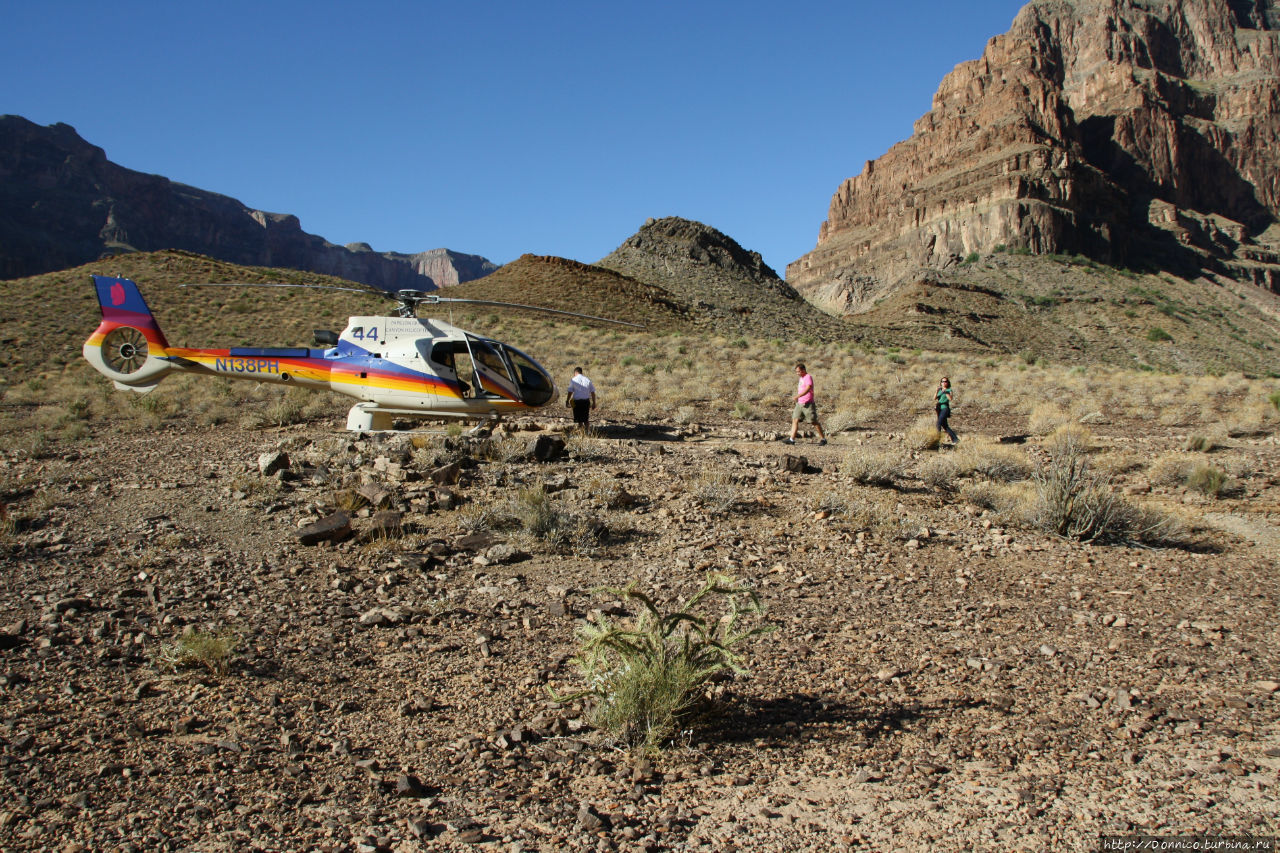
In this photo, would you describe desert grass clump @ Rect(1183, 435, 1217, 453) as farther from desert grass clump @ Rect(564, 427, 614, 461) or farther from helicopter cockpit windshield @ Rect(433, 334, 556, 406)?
helicopter cockpit windshield @ Rect(433, 334, 556, 406)

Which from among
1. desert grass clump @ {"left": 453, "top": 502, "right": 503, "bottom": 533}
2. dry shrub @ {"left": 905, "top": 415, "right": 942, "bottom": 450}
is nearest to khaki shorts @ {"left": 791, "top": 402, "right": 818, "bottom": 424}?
dry shrub @ {"left": 905, "top": 415, "right": 942, "bottom": 450}

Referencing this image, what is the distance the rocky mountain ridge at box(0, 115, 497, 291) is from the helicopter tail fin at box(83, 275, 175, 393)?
385 feet

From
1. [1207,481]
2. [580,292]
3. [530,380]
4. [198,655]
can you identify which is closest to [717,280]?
[580,292]

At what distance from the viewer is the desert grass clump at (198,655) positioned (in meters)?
4.43

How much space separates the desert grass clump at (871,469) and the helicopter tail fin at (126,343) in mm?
11922

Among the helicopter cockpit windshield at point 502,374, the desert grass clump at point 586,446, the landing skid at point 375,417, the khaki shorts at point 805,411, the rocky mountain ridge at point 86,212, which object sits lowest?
the desert grass clump at point 586,446

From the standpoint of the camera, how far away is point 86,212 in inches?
5027

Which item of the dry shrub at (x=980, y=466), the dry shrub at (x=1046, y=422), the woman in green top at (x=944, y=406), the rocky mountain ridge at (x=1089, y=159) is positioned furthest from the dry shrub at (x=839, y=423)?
the rocky mountain ridge at (x=1089, y=159)

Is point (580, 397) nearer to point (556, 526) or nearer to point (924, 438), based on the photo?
point (924, 438)

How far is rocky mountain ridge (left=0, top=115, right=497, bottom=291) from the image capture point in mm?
112125

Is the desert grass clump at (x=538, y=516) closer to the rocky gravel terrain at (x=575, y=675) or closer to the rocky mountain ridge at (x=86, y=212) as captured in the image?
the rocky gravel terrain at (x=575, y=675)

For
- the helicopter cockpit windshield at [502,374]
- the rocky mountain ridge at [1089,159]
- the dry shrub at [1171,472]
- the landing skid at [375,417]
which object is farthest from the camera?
the rocky mountain ridge at [1089,159]

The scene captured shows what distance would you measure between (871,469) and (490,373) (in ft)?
19.9

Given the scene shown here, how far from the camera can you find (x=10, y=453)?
11.8 meters
